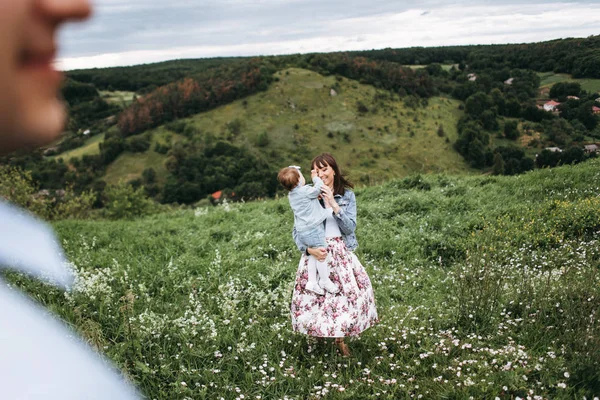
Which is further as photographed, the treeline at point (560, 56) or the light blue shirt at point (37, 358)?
the treeline at point (560, 56)

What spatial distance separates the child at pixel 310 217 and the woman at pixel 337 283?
3.6 inches

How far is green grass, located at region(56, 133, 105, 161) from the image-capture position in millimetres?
93438

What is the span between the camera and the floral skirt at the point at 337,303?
18.0ft

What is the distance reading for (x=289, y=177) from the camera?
5.24 metres

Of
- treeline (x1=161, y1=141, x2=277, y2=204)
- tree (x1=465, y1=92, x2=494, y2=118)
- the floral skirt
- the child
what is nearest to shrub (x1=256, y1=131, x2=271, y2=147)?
treeline (x1=161, y1=141, x2=277, y2=204)

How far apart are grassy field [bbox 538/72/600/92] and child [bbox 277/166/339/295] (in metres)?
16.6

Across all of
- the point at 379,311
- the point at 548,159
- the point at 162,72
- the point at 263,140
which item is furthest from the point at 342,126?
the point at 379,311

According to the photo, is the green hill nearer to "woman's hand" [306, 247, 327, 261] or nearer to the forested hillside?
the forested hillside

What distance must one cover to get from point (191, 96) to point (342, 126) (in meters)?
36.8

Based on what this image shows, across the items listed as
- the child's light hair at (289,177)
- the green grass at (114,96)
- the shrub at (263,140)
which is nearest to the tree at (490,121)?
the green grass at (114,96)

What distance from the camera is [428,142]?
98625mm

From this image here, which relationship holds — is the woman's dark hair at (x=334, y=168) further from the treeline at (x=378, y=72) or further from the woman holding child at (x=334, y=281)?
the treeline at (x=378, y=72)

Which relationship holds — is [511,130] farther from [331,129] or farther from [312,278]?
[331,129]

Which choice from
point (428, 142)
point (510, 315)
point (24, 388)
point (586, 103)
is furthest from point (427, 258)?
point (428, 142)
